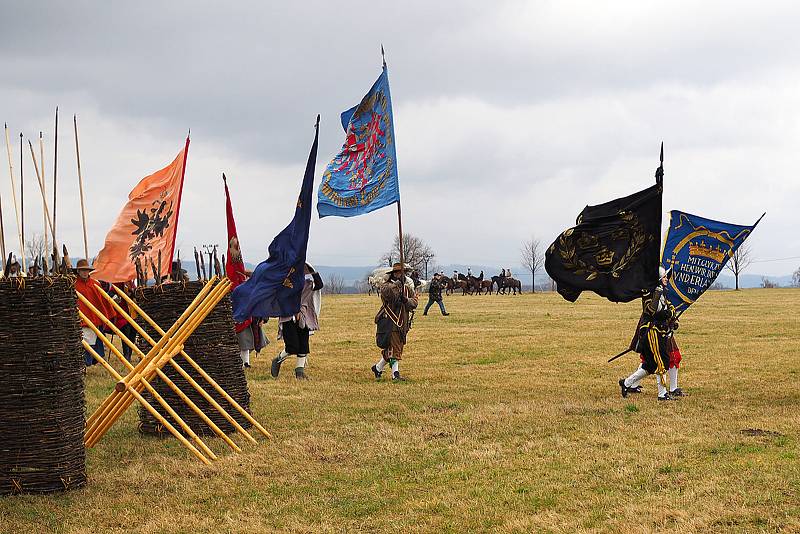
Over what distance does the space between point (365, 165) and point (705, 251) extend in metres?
4.69

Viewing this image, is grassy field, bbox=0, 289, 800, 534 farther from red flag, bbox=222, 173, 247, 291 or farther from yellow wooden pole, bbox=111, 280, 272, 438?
red flag, bbox=222, 173, 247, 291

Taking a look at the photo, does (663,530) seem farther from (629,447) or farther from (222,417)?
(222,417)

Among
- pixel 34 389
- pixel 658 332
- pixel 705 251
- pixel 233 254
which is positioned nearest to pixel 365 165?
pixel 233 254

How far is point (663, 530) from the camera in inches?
231

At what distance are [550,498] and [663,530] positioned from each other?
3.46 ft

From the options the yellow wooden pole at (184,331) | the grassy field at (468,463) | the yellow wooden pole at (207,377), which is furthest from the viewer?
the yellow wooden pole at (207,377)

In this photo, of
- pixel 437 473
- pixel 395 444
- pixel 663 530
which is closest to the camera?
pixel 663 530

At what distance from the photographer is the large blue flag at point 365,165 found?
12039 mm

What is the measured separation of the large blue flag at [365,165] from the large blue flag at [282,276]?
5.99 feet

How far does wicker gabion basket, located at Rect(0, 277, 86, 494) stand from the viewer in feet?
22.9

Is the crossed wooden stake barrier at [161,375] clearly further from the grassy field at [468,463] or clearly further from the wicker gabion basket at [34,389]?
the wicker gabion basket at [34,389]

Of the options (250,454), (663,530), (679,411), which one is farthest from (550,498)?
(679,411)

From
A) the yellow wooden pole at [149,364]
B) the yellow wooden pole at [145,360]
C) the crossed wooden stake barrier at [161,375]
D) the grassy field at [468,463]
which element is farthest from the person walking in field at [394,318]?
the yellow wooden pole at [149,364]

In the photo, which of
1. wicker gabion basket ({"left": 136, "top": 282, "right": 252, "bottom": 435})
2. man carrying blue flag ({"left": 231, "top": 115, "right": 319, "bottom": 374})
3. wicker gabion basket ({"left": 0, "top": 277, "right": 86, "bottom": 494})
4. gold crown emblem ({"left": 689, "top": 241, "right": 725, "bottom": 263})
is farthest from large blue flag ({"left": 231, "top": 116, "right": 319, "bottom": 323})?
gold crown emblem ({"left": 689, "top": 241, "right": 725, "bottom": 263})
